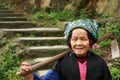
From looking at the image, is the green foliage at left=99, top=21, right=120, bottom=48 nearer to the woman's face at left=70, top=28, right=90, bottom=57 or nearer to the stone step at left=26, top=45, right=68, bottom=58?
the stone step at left=26, top=45, right=68, bottom=58

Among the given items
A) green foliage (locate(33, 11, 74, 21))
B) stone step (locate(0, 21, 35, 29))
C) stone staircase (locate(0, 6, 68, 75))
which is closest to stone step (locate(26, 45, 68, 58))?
stone staircase (locate(0, 6, 68, 75))

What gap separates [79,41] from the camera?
8.71 feet

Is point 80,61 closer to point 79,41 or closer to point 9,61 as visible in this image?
point 79,41

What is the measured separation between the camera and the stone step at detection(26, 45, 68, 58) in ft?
21.1

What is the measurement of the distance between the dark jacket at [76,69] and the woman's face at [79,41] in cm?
10

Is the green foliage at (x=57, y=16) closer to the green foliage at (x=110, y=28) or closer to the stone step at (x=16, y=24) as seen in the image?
the stone step at (x=16, y=24)

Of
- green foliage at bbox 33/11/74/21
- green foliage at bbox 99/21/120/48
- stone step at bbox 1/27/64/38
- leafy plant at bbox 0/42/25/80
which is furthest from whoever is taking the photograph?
green foliage at bbox 33/11/74/21

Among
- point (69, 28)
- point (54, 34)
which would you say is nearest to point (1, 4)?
point (54, 34)

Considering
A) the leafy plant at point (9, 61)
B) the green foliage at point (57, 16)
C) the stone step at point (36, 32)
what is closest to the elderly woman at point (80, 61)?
the leafy plant at point (9, 61)

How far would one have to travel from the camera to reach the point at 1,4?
39.5 feet

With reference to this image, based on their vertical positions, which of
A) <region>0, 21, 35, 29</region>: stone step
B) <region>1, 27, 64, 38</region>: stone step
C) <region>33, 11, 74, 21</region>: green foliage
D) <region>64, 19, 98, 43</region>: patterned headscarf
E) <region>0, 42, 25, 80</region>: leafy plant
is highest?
<region>64, 19, 98, 43</region>: patterned headscarf

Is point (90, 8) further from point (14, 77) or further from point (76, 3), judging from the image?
point (14, 77)

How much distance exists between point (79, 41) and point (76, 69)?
0.82 ft

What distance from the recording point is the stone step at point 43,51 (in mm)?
6435
